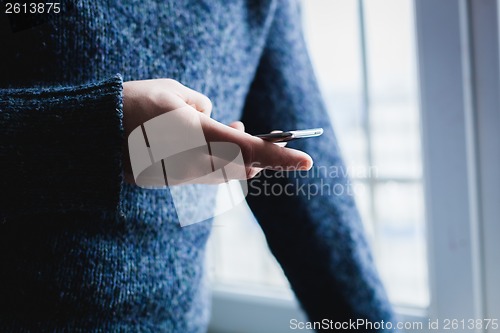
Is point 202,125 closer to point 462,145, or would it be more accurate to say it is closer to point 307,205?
point 307,205

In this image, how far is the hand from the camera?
0.93 ft

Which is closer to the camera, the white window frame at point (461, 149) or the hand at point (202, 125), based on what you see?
the hand at point (202, 125)

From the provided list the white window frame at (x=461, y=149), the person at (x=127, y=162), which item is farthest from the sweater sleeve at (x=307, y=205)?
the white window frame at (x=461, y=149)

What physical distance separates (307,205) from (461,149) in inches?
8.0

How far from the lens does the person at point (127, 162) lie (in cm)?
29

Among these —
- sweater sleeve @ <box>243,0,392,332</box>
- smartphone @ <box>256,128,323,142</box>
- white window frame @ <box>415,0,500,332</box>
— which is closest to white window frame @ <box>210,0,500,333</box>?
white window frame @ <box>415,0,500,332</box>

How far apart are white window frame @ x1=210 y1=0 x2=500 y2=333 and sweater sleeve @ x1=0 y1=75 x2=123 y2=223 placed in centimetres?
40

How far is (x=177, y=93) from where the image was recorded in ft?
1.00

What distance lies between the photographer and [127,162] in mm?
305

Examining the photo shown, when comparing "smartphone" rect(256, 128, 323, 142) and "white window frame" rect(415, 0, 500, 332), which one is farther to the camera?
"white window frame" rect(415, 0, 500, 332)

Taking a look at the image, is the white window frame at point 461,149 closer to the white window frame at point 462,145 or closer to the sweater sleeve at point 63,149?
the white window frame at point 462,145

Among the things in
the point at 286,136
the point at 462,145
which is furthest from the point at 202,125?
the point at 462,145

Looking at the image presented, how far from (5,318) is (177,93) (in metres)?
0.21

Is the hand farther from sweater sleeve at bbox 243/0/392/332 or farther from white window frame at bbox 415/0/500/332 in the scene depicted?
white window frame at bbox 415/0/500/332
